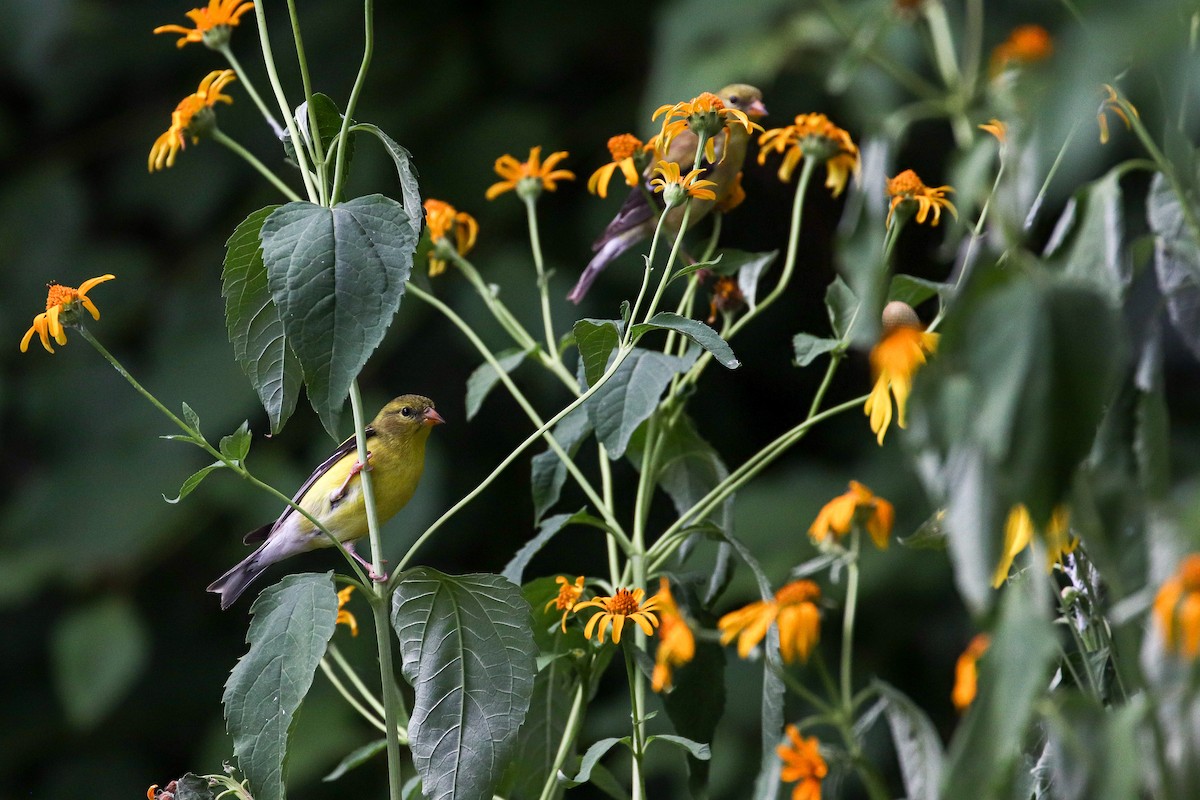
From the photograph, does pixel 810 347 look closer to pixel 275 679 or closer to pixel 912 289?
pixel 912 289

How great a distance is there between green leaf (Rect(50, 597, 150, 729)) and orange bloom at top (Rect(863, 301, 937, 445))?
5.00ft

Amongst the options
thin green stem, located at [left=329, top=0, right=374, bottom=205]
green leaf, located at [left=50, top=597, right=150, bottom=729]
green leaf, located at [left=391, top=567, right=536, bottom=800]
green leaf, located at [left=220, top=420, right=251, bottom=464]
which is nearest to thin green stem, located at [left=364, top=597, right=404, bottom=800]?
green leaf, located at [left=391, top=567, right=536, bottom=800]

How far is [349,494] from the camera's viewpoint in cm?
100

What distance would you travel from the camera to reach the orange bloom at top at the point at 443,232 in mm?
891

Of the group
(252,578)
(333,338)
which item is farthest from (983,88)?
(252,578)

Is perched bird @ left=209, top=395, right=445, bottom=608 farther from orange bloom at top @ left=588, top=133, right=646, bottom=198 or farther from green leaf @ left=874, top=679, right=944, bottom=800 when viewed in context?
green leaf @ left=874, top=679, right=944, bottom=800

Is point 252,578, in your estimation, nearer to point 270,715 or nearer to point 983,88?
point 270,715

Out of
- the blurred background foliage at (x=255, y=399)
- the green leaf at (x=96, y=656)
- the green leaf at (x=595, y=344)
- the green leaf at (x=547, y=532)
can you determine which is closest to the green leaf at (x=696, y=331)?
the green leaf at (x=595, y=344)

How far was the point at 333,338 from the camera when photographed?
2.02ft

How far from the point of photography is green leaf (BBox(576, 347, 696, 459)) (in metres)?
0.71

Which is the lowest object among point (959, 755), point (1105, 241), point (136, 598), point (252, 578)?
point (136, 598)

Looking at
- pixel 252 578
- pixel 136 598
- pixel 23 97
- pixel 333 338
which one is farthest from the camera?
pixel 23 97

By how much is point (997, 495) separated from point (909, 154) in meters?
1.76

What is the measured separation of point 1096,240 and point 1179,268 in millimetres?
76
